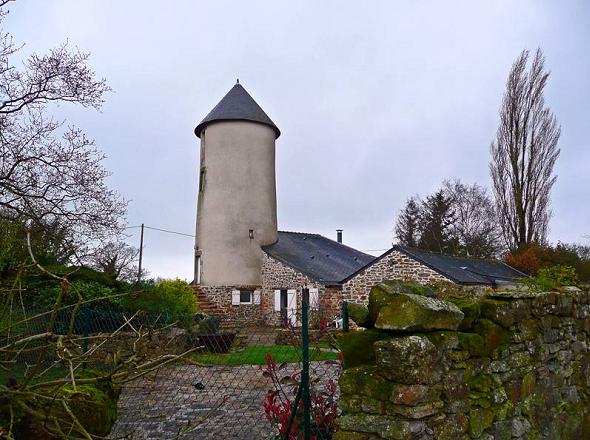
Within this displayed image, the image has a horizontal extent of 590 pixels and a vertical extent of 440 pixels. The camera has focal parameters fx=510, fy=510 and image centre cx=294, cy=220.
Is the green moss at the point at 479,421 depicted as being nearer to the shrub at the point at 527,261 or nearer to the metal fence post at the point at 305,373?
the metal fence post at the point at 305,373

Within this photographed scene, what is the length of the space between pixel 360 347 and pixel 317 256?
22291mm

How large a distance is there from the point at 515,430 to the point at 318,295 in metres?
17.5

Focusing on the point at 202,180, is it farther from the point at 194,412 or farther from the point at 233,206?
the point at 194,412

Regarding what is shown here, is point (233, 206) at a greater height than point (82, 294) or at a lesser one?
greater

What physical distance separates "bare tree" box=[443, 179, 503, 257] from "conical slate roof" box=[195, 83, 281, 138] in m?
16.5

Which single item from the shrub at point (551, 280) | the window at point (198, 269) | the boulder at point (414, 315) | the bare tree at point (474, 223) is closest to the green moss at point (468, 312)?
the boulder at point (414, 315)

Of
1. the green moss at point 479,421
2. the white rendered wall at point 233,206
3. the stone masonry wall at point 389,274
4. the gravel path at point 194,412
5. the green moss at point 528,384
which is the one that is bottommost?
the gravel path at point 194,412

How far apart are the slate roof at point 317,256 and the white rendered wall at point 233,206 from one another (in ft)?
4.21

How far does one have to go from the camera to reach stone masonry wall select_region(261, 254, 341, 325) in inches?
824

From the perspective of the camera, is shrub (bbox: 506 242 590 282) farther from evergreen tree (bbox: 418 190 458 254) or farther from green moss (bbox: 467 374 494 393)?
green moss (bbox: 467 374 494 393)

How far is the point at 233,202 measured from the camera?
24.4 m

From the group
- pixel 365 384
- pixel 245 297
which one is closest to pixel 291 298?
pixel 245 297

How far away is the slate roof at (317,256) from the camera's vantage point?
2266 cm

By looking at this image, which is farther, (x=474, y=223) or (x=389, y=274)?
(x=474, y=223)
